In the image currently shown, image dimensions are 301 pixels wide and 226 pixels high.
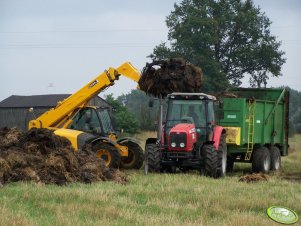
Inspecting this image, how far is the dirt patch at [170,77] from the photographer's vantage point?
17766mm

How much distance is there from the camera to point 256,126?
19688mm

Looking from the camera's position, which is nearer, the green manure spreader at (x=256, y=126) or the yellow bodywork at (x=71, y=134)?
the yellow bodywork at (x=71, y=134)

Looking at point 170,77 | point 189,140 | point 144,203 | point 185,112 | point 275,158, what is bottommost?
point 144,203

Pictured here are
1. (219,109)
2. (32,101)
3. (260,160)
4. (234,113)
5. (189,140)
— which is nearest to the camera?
(189,140)

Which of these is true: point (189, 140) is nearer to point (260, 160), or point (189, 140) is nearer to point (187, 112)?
point (187, 112)

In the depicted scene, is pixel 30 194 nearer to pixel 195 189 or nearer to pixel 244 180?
pixel 195 189

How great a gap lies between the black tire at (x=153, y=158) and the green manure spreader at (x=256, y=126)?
8.10 ft

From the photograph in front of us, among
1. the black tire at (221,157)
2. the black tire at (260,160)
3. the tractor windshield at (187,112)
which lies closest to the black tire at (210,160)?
the black tire at (221,157)

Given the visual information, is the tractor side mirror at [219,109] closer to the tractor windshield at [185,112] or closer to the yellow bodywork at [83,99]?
the tractor windshield at [185,112]

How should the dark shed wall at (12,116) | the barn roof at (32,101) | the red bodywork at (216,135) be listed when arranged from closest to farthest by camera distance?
the red bodywork at (216,135), the dark shed wall at (12,116), the barn roof at (32,101)

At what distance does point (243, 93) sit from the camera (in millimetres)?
22297

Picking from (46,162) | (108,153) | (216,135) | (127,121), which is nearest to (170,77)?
(216,135)

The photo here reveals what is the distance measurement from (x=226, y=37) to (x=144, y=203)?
51140mm
